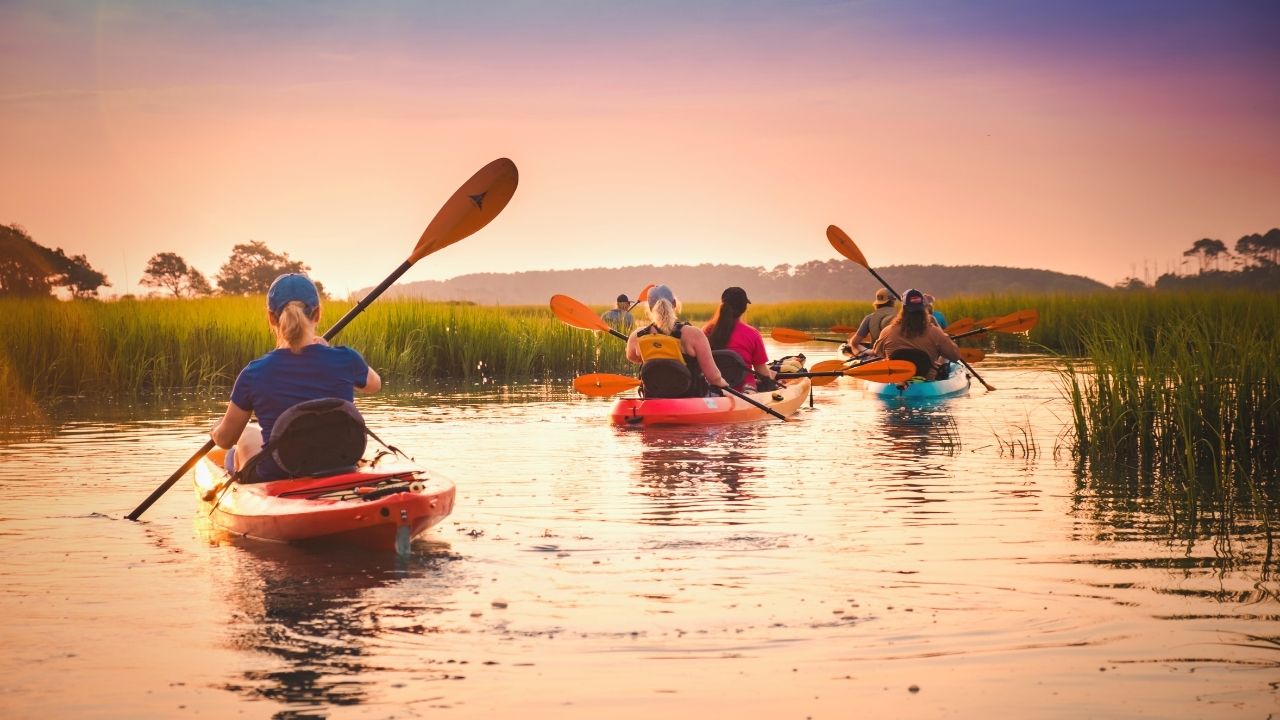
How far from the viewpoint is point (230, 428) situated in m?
6.60

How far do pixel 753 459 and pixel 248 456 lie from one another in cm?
421

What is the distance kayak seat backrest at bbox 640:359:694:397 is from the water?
2.55 meters

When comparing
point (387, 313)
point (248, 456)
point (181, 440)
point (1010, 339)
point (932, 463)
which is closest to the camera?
point (248, 456)

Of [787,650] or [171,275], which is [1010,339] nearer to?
[787,650]

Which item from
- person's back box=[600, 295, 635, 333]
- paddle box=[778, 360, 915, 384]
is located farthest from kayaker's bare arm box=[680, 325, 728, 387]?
person's back box=[600, 295, 635, 333]

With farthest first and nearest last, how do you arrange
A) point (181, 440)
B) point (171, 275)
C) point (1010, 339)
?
point (171, 275), point (1010, 339), point (181, 440)

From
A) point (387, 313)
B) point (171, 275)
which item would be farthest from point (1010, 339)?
point (171, 275)

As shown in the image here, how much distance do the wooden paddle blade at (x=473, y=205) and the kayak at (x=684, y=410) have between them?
306 cm

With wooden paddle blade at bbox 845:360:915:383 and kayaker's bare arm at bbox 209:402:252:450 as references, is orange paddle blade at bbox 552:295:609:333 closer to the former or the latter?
wooden paddle blade at bbox 845:360:915:383

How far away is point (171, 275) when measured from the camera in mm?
51844

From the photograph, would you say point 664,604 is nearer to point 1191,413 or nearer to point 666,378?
point 1191,413

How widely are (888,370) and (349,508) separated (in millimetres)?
8741

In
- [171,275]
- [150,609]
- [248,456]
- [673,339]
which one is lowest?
[150,609]

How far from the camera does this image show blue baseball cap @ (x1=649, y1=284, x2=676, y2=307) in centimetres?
1142
